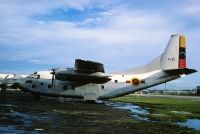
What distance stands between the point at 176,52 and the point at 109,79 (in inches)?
337

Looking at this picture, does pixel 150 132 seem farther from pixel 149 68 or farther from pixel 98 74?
pixel 149 68

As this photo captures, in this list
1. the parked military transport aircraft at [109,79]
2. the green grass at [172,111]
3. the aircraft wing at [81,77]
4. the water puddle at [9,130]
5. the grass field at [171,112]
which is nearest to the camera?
the water puddle at [9,130]

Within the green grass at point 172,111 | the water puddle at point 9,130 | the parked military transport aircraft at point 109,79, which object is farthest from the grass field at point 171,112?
the water puddle at point 9,130

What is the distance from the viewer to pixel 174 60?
1478 inches

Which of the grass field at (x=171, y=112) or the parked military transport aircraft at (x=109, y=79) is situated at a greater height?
the parked military transport aircraft at (x=109, y=79)

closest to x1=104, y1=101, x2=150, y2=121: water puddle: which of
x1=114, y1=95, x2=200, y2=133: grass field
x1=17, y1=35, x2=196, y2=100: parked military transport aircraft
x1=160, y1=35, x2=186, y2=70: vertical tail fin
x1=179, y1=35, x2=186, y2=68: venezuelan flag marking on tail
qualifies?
x1=114, y1=95, x2=200, y2=133: grass field

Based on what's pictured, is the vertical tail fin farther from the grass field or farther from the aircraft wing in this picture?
the aircraft wing

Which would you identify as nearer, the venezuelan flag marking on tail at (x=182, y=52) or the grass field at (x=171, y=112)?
the grass field at (x=171, y=112)

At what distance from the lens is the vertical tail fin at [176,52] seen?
3722 centimetres

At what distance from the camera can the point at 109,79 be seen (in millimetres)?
37906

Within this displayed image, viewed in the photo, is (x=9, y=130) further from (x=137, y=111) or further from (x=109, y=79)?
(x=109, y=79)

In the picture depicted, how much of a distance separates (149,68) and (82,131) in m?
26.1

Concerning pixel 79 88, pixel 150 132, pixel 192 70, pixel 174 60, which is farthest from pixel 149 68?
pixel 150 132

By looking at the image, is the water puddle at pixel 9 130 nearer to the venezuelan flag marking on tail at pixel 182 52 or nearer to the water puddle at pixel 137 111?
the water puddle at pixel 137 111
